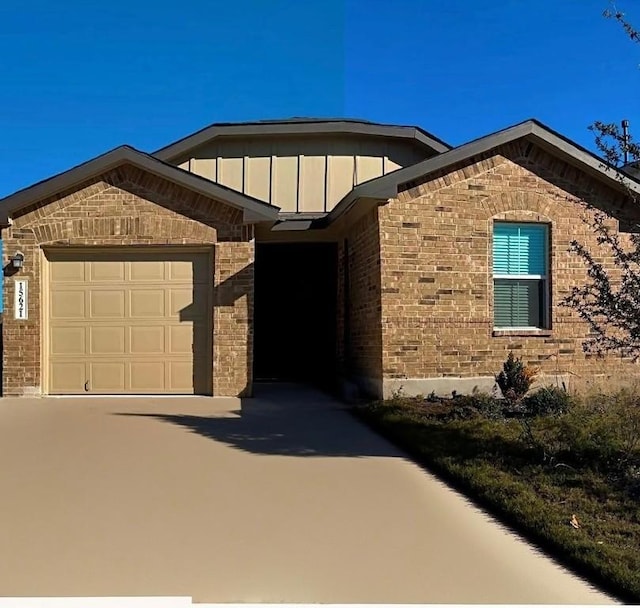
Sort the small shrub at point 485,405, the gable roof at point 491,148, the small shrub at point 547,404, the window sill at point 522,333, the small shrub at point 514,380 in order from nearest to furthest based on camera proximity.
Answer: the small shrub at point 485,405 < the small shrub at point 547,404 < the small shrub at point 514,380 < the gable roof at point 491,148 < the window sill at point 522,333

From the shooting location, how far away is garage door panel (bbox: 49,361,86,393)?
458 inches

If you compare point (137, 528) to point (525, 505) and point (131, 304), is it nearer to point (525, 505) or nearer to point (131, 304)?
point (525, 505)

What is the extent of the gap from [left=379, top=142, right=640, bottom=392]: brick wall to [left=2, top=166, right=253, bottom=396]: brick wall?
2.62m

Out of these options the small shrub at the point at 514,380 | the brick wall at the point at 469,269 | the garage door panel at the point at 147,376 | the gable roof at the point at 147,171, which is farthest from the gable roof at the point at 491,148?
the garage door panel at the point at 147,376

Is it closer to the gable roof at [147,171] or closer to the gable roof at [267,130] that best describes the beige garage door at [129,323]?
the gable roof at [147,171]

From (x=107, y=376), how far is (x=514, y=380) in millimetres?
6875

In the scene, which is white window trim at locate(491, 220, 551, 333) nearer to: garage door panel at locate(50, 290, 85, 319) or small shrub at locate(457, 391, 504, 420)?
small shrub at locate(457, 391, 504, 420)

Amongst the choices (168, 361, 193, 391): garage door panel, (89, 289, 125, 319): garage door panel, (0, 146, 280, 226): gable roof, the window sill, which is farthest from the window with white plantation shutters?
(89, 289, 125, 319): garage door panel

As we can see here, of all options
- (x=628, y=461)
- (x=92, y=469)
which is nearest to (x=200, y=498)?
(x=92, y=469)

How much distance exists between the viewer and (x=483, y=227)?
10977 millimetres

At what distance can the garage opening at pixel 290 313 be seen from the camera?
50.6 ft

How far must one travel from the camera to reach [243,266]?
11.5 m

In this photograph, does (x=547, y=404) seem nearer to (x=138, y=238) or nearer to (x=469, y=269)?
(x=469, y=269)

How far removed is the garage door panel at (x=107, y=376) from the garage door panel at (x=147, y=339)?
40cm
